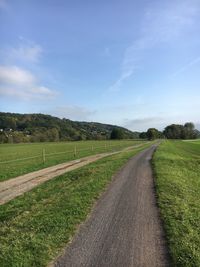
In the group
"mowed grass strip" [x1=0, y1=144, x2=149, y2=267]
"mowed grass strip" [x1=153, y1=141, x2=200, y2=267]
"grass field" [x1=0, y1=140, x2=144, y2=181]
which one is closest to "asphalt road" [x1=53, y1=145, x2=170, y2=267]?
"mowed grass strip" [x1=153, y1=141, x2=200, y2=267]

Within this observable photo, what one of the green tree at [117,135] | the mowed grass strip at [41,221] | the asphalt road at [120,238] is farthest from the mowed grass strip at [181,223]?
the green tree at [117,135]

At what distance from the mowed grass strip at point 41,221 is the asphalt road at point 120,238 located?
1.13 feet

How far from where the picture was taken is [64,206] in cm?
1081

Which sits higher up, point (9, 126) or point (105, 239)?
point (9, 126)

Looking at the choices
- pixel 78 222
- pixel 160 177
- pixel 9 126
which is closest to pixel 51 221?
pixel 78 222

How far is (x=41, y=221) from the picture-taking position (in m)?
8.94

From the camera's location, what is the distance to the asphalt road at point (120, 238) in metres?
6.10

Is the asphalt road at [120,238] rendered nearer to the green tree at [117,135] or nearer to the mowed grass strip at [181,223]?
the mowed grass strip at [181,223]

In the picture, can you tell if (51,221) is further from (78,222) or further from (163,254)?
(163,254)

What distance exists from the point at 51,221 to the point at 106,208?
2128 millimetres

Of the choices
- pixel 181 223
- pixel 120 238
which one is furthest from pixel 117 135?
pixel 120 238

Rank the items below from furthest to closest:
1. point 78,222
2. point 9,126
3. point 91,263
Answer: point 9,126 → point 78,222 → point 91,263

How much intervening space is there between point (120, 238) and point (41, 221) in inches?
100

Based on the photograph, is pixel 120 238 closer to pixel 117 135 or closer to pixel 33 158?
pixel 33 158
